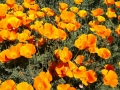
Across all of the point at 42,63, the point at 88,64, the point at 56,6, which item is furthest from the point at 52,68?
the point at 56,6

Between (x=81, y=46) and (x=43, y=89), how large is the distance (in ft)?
1.86

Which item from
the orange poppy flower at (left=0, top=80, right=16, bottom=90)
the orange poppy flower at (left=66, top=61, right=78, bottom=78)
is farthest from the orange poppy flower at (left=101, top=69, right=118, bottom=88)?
the orange poppy flower at (left=0, top=80, right=16, bottom=90)

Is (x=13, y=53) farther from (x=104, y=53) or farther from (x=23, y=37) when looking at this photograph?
(x=104, y=53)

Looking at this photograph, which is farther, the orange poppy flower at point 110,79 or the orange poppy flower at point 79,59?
the orange poppy flower at point 79,59

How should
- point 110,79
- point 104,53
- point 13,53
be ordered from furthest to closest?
point 104,53, point 13,53, point 110,79

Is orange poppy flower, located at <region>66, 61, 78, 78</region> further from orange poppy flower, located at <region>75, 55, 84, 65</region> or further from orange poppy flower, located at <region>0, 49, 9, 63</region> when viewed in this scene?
orange poppy flower, located at <region>0, 49, 9, 63</region>

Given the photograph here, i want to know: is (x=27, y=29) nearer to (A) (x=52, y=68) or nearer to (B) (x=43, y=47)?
(B) (x=43, y=47)

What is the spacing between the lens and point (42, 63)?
11.2ft

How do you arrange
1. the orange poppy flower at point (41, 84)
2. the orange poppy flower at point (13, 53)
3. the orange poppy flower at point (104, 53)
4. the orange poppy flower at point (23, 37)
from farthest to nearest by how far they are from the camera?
the orange poppy flower at point (23, 37) < the orange poppy flower at point (104, 53) < the orange poppy flower at point (13, 53) < the orange poppy flower at point (41, 84)

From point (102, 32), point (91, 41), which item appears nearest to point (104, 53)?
point (91, 41)

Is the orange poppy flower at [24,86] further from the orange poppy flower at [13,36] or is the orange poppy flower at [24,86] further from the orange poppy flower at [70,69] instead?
the orange poppy flower at [13,36]

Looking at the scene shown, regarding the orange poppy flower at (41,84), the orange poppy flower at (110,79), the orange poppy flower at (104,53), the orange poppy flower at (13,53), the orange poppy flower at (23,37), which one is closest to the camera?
the orange poppy flower at (41,84)

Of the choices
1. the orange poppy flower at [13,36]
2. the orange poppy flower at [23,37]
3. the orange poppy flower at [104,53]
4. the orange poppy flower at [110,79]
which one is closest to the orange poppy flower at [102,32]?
the orange poppy flower at [104,53]

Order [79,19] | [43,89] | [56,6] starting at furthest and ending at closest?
[56,6]
[79,19]
[43,89]
